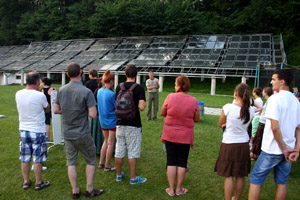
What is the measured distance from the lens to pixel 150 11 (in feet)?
102

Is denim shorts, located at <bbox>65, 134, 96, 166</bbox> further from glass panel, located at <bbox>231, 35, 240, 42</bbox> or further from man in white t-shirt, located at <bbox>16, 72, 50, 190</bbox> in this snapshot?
glass panel, located at <bbox>231, 35, 240, 42</bbox>

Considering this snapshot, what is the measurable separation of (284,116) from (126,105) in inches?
83.9

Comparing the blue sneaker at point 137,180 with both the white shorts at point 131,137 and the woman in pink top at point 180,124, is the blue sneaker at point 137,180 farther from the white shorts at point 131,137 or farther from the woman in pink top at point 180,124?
the woman in pink top at point 180,124

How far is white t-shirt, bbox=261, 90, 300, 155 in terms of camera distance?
2652 mm

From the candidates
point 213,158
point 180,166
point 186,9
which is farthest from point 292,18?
point 180,166

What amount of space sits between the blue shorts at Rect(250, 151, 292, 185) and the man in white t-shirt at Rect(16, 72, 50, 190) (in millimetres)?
3109

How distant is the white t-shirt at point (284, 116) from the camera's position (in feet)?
8.70

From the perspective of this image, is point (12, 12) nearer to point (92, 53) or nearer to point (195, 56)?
point (92, 53)

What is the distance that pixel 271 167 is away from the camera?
2727mm

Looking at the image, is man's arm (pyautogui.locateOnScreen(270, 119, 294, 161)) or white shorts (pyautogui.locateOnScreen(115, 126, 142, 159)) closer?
man's arm (pyautogui.locateOnScreen(270, 119, 294, 161))

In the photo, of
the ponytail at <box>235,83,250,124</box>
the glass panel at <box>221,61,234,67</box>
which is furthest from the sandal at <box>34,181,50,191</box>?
the glass panel at <box>221,61,234,67</box>

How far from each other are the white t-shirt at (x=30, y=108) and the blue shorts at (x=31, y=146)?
77 mm

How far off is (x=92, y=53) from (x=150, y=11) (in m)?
10.2

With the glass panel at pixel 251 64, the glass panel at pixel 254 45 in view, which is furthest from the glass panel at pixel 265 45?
the glass panel at pixel 251 64
